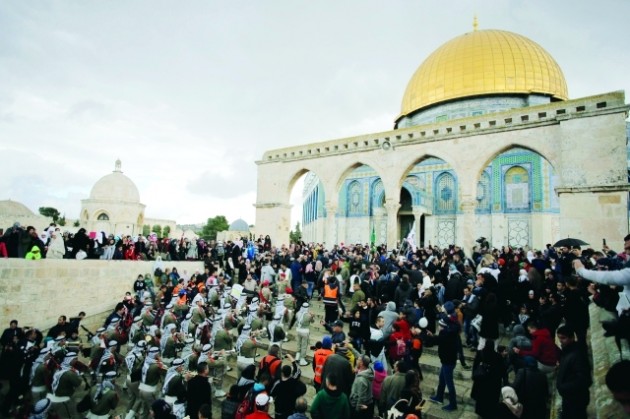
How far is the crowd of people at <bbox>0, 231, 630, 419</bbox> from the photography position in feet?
12.3

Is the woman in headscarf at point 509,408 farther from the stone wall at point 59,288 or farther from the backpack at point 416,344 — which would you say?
the stone wall at point 59,288

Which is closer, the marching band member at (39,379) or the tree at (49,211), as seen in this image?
the marching band member at (39,379)

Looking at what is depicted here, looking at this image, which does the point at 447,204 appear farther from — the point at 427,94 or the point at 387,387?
the point at 387,387

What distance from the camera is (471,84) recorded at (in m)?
20.5

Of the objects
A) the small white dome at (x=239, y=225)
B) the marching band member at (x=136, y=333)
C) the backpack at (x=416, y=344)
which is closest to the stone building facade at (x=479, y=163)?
the backpack at (x=416, y=344)

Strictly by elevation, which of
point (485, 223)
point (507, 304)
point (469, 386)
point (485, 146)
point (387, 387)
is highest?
point (485, 146)

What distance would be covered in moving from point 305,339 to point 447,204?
14.8 metres

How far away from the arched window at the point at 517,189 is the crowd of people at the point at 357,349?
9113 mm

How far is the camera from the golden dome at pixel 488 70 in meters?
20.0

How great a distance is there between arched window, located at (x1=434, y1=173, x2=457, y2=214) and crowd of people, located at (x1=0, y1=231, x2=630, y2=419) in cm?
952

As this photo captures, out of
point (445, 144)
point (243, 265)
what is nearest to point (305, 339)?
point (243, 265)

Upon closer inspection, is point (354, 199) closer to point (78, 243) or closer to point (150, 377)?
point (78, 243)

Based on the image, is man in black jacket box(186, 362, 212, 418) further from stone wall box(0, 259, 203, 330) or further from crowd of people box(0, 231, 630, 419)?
stone wall box(0, 259, 203, 330)

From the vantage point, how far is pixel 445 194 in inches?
780
